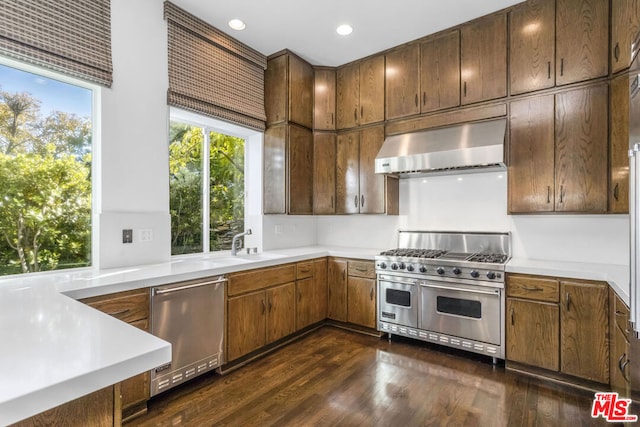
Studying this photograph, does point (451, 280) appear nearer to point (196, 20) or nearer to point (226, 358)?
point (226, 358)

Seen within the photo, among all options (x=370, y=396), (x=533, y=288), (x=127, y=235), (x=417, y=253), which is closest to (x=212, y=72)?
(x=127, y=235)

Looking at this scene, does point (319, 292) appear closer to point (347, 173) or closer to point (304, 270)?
point (304, 270)

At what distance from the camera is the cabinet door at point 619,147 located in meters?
2.31

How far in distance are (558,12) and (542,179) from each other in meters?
1.37

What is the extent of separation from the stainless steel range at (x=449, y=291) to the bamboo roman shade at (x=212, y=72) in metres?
2.17

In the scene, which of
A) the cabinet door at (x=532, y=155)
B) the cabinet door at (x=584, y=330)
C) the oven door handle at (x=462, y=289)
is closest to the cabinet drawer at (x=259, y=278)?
the oven door handle at (x=462, y=289)

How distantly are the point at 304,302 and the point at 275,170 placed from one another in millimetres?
1498

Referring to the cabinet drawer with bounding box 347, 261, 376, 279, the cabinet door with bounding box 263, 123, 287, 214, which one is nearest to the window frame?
the cabinet door with bounding box 263, 123, 287, 214

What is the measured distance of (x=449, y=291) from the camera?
9.56 ft

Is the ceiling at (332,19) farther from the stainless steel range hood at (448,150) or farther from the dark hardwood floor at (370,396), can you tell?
the dark hardwood floor at (370,396)

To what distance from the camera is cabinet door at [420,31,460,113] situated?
3.13 metres

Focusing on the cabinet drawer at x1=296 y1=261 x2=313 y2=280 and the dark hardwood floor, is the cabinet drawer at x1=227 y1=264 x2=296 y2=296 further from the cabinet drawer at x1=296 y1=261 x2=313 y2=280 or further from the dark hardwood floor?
the dark hardwood floor

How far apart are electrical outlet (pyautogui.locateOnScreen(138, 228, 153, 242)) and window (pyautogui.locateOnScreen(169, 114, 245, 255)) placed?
41cm

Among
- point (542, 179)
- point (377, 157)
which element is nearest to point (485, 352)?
point (542, 179)
